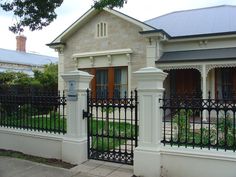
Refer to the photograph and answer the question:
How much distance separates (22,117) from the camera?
7.74m

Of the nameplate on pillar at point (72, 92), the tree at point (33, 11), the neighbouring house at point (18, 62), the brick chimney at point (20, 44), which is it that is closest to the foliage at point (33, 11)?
the tree at point (33, 11)

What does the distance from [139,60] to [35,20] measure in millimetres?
6348

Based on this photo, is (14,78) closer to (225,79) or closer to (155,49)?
(155,49)

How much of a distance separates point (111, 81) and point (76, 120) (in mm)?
8289

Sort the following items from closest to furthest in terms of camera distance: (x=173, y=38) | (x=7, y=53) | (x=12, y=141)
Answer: (x=12, y=141) → (x=173, y=38) → (x=7, y=53)

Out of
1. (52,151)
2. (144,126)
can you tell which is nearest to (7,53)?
(52,151)

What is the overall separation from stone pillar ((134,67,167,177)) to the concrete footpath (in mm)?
412

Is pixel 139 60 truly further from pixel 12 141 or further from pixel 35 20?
pixel 12 141

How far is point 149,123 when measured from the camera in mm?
5594

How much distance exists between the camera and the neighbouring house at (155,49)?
505 inches

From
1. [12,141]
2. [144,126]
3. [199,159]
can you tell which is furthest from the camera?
[12,141]

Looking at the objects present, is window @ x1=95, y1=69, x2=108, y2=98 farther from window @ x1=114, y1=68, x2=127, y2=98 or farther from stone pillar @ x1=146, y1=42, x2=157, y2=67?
stone pillar @ x1=146, y1=42, x2=157, y2=67

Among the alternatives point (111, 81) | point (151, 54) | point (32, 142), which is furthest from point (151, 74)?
point (111, 81)

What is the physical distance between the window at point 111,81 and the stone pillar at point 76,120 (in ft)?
24.6
